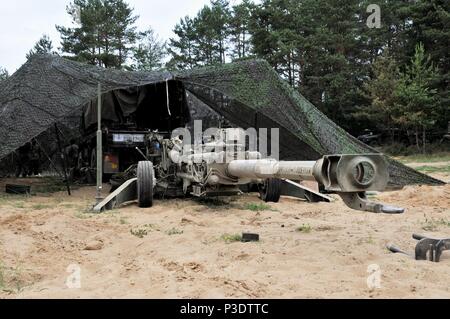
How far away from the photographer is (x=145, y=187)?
29.3 ft

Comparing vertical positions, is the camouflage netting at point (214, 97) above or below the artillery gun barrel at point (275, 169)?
above

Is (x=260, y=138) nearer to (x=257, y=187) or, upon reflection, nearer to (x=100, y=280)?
(x=257, y=187)

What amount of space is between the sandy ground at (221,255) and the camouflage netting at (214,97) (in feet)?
8.48

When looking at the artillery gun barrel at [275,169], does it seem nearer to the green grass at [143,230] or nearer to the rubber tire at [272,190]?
the green grass at [143,230]

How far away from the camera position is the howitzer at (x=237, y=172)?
4.09 meters

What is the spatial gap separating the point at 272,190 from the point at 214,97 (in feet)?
12.8

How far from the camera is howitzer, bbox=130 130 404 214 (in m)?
4.09

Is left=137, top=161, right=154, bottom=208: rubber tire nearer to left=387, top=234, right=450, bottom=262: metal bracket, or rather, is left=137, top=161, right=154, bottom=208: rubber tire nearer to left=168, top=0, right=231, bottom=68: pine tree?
left=387, top=234, right=450, bottom=262: metal bracket

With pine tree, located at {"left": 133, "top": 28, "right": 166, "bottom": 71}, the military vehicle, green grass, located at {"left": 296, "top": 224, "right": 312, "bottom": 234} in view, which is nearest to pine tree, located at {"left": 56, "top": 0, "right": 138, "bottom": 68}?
pine tree, located at {"left": 133, "top": 28, "right": 166, "bottom": 71}

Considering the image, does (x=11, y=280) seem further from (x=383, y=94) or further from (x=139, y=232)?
(x=383, y=94)

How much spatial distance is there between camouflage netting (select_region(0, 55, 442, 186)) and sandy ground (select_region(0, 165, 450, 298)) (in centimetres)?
258

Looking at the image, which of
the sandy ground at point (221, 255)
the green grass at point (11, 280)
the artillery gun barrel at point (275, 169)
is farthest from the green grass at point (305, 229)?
the green grass at point (11, 280)

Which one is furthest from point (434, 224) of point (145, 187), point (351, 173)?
point (145, 187)
